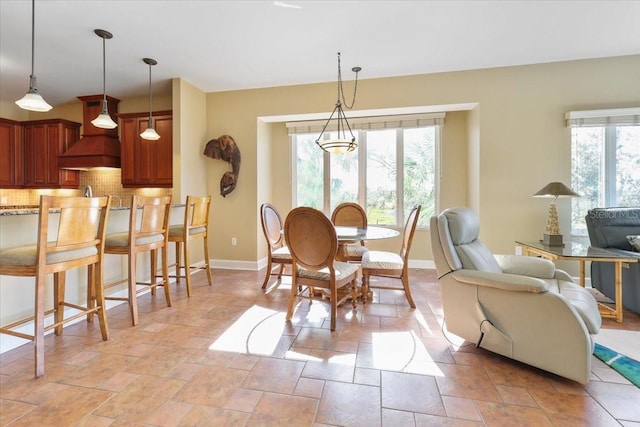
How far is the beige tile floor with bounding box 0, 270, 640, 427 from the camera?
1426 millimetres

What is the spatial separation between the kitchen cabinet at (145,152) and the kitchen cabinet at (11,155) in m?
1.99

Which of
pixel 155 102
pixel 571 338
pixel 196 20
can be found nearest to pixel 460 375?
pixel 571 338

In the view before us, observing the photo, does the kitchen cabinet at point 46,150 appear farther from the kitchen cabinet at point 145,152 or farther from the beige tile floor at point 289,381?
the beige tile floor at point 289,381

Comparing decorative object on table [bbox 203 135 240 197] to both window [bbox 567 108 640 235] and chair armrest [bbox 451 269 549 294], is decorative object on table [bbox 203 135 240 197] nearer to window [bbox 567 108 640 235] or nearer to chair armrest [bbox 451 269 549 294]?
chair armrest [bbox 451 269 549 294]

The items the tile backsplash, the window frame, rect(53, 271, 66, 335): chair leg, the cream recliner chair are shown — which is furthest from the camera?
the tile backsplash

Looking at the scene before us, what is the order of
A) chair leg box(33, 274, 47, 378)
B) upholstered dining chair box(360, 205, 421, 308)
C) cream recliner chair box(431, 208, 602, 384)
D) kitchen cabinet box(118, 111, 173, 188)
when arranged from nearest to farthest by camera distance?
cream recliner chair box(431, 208, 602, 384)
chair leg box(33, 274, 47, 378)
upholstered dining chair box(360, 205, 421, 308)
kitchen cabinet box(118, 111, 173, 188)

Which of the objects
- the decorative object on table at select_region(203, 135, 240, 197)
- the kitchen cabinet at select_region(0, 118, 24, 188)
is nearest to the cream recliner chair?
the decorative object on table at select_region(203, 135, 240, 197)

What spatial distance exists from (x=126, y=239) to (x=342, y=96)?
3.11 meters

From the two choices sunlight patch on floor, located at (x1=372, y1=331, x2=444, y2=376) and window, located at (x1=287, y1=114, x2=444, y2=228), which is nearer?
sunlight patch on floor, located at (x1=372, y1=331, x2=444, y2=376)

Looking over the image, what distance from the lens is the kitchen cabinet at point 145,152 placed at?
423 cm

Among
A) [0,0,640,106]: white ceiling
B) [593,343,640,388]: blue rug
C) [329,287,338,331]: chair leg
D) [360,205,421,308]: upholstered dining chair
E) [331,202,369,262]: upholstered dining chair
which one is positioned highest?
[0,0,640,106]: white ceiling

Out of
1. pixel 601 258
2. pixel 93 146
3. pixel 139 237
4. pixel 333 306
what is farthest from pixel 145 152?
pixel 601 258

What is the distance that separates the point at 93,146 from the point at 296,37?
11.6 feet

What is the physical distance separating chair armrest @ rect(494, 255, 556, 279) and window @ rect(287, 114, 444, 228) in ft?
6.98
